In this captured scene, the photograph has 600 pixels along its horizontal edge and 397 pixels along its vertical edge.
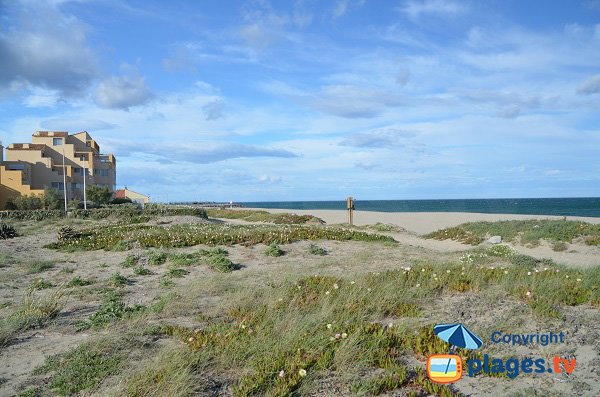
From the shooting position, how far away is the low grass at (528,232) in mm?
17141

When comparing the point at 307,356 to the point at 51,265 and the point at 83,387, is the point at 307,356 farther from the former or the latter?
the point at 51,265

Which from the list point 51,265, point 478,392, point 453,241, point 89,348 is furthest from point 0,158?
point 478,392

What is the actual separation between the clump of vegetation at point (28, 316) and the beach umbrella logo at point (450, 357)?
5227 mm

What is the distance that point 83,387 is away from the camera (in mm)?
4578

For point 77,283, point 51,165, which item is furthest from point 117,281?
point 51,165

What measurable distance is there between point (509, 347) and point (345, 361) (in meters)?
2.05

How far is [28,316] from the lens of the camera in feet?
22.3

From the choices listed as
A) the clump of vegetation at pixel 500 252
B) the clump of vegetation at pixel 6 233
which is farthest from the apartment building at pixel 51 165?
the clump of vegetation at pixel 500 252

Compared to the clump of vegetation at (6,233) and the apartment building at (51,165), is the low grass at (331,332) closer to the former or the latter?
the clump of vegetation at (6,233)

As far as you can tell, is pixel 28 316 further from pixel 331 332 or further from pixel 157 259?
pixel 157 259

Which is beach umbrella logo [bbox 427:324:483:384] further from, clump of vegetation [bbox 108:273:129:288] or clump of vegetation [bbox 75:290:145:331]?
clump of vegetation [bbox 108:273:129:288]

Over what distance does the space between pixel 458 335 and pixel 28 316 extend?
19.6ft

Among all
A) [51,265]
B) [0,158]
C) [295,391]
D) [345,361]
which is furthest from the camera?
[0,158]

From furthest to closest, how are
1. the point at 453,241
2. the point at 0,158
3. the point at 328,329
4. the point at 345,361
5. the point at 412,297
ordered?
the point at 0,158, the point at 453,241, the point at 412,297, the point at 328,329, the point at 345,361
